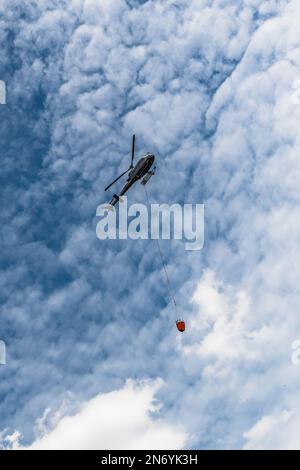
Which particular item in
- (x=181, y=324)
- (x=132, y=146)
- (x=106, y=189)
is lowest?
(x=181, y=324)
